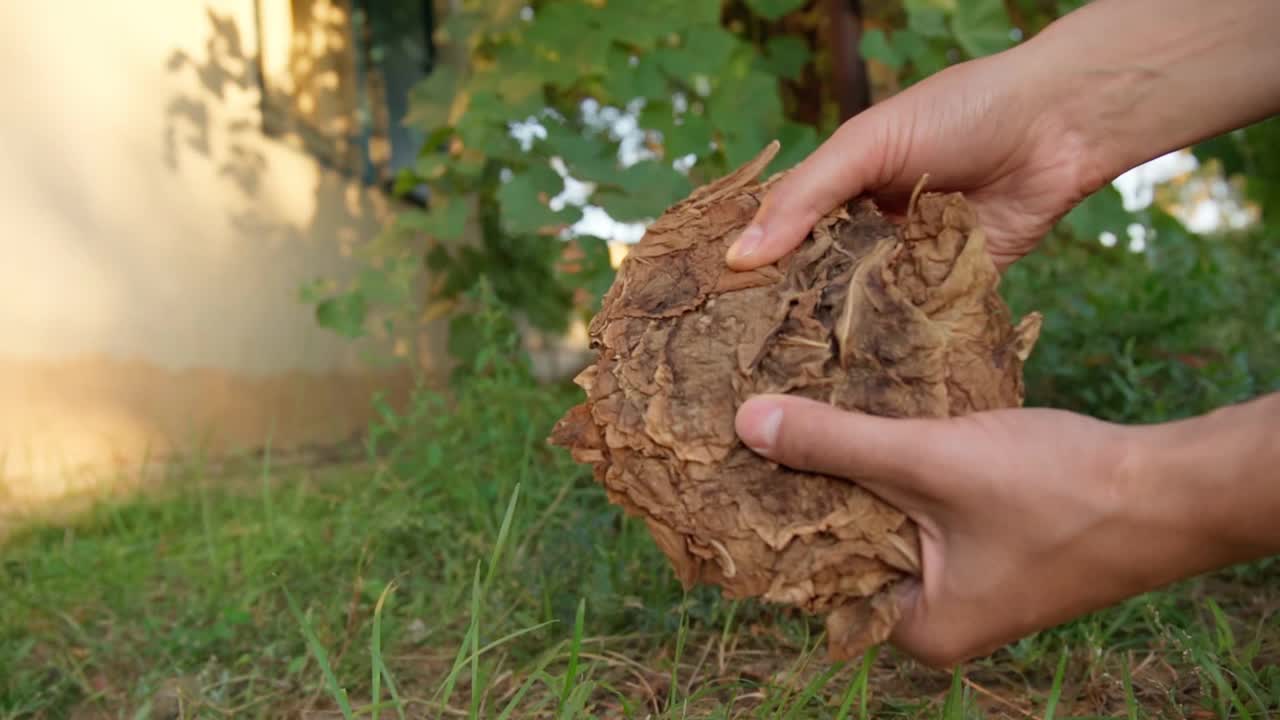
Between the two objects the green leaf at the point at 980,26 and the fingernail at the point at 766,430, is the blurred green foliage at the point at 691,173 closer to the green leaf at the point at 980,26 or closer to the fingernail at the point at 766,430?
the green leaf at the point at 980,26

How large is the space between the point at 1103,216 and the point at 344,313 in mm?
2136

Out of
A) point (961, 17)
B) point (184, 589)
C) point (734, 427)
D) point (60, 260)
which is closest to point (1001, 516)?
point (734, 427)

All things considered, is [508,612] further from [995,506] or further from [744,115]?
[744,115]

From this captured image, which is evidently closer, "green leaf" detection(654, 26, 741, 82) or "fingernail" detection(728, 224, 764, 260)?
"fingernail" detection(728, 224, 764, 260)

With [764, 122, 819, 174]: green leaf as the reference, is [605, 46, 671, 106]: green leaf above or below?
above

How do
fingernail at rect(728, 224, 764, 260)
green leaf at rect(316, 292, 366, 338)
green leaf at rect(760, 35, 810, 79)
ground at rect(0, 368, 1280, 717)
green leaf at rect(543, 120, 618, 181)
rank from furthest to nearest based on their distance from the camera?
green leaf at rect(760, 35, 810, 79) < green leaf at rect(316, 292, 366, 338) < green leaf at rect(543, 120, 618, 181) < ground at rect(0, 368, 1280, 717) < fingernail at rect(728, 224, 764, 260)

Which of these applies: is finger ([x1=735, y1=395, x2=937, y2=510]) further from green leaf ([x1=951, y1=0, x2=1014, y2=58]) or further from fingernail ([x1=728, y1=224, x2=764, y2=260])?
green leaf ([x1=951, y1=0, x2=1014, y2=58])

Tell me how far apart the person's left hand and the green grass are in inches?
6.6

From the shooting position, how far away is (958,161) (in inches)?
58.4

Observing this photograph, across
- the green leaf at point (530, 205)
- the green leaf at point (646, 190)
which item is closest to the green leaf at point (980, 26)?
the green leaf at point (646, 190)

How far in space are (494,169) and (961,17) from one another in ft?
4.93

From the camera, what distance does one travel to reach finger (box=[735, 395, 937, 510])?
1.05m

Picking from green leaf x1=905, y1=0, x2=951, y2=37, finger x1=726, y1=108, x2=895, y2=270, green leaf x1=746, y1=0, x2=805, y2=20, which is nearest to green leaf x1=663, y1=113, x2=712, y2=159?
green leaf x1=746, y1=0, x2=805, y2=20

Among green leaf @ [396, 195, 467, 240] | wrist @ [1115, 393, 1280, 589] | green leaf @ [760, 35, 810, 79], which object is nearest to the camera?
wrist @ [1115, 393, 1280, 589]
